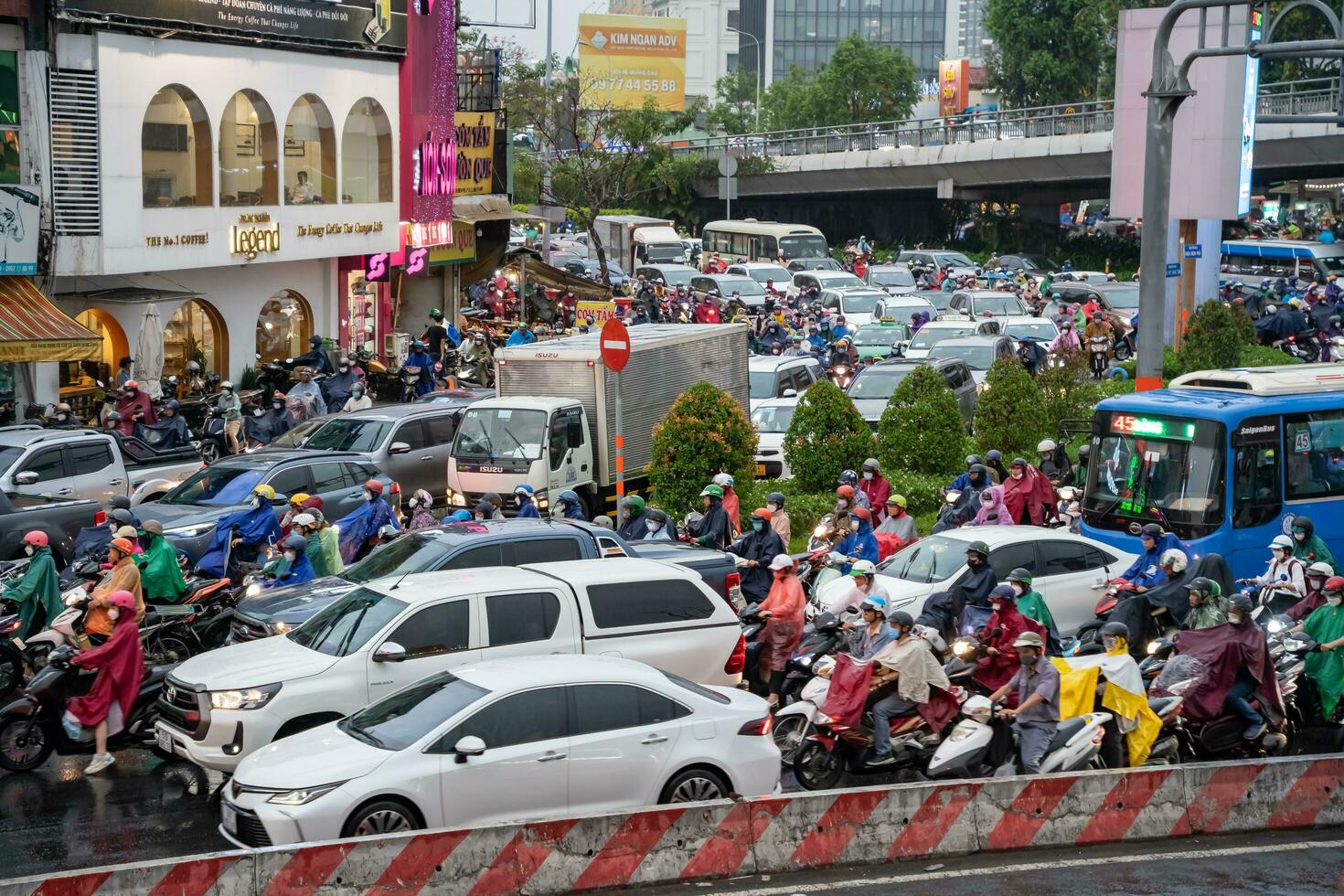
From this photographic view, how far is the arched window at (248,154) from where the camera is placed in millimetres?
29188

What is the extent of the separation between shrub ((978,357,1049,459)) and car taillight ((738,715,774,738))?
1213 centimetres

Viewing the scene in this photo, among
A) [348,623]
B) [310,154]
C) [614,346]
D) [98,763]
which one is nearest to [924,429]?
[614,346]

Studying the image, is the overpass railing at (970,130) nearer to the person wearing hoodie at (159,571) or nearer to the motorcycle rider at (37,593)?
the person wearing hoodie at (159,571)

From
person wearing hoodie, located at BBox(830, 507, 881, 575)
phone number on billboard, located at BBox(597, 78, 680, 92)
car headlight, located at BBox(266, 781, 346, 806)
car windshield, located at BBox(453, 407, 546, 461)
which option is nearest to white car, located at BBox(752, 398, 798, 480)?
car windshield, located at BBox(453, 407, 546, 461)

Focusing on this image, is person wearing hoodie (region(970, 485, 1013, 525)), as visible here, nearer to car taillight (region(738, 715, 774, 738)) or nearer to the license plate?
car taillight (region(738, 715, 774, 738))

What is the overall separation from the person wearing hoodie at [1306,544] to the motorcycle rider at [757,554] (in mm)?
4700

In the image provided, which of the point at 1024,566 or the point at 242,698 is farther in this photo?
the point at 1024,566

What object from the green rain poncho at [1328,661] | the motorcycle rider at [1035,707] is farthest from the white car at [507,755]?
the green rain poncho at [1328,661]

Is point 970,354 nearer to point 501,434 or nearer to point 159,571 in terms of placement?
point 501,434

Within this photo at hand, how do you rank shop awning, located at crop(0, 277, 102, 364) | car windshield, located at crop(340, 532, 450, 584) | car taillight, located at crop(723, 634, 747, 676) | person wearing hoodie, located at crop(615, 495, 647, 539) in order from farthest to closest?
1. shop awning, located at crop(0, 277, 102, 364)
2. person wearing hoodie, located at crop(615, 495, 647, 539)
3. car windshield, located at crop(340, 532, 450, 584)
4. car taillight, located at crop(723, 634, 747, 676)

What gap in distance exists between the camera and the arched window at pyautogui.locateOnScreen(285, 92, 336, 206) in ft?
102

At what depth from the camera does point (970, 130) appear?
2594 inches

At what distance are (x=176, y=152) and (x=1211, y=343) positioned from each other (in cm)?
1835

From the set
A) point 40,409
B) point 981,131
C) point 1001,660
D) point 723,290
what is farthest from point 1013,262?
point 1001,660
